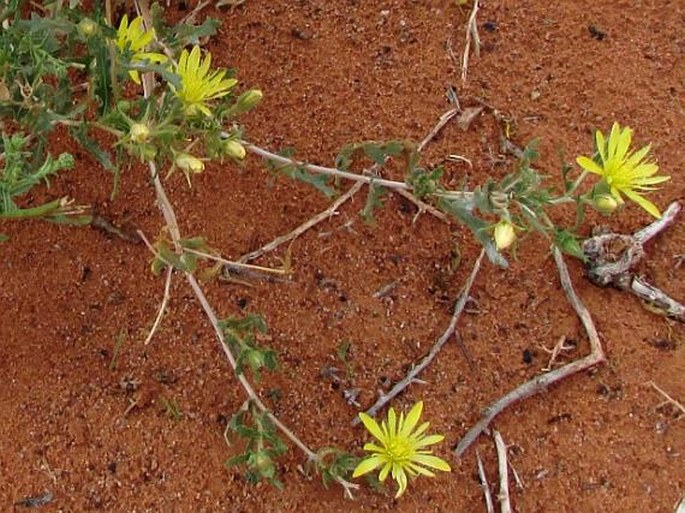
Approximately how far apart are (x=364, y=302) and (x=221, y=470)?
1.94ft

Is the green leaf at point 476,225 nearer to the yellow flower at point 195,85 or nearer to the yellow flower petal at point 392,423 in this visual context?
the yellow flower petal at point 392,423

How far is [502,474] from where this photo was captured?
270cm

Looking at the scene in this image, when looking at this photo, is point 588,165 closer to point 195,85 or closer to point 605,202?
point 605,202

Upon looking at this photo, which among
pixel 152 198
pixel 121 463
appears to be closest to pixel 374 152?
pixel 152 198

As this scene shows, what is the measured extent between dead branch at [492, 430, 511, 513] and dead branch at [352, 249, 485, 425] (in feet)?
0.86

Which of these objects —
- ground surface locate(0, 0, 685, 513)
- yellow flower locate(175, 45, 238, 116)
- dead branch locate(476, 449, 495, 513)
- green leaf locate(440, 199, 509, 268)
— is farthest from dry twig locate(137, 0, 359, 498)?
green leaf locate(440, 199, 509, 268)

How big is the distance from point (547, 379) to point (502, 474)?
0.28 meters

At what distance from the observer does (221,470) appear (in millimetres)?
2697

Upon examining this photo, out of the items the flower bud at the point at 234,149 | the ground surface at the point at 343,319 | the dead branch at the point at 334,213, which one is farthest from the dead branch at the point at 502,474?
the flower bud at the point at 234,149

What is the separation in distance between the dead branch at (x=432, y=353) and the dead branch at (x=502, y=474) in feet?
0.86

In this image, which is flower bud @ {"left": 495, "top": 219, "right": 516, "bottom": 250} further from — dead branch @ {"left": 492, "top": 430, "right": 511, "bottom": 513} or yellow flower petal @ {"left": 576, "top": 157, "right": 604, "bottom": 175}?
dead branch @ {"left": 492, "top": 430, "right": 511, "bottom": 513}

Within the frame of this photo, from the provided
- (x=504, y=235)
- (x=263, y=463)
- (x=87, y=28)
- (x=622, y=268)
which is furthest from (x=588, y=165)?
(x=87, y=28)

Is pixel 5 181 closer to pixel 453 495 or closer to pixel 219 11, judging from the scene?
pixel 219 11

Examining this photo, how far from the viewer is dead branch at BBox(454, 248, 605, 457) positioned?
2.74m
